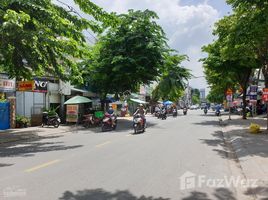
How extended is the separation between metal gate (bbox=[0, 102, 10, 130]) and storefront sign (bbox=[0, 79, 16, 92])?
100cm

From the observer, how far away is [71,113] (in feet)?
107

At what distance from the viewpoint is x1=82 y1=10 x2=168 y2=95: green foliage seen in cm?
3077

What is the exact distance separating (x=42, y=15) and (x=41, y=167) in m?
7.58

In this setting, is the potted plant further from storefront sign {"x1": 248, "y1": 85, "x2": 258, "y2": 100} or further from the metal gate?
storefront sign {"x1": 248, "y1": 85, "x2": 258, "y2": 100}

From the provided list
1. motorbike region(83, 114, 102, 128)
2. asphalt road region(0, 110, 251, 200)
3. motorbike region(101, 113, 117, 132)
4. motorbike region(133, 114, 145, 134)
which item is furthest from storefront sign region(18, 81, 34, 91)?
asphalt road region(0, 110, 251, 200)

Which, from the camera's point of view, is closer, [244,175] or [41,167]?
[244,175]

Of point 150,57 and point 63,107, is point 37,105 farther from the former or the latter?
point 150,57

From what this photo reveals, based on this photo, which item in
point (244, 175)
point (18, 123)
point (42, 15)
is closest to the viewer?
point (244, 175)

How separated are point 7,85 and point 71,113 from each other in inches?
280

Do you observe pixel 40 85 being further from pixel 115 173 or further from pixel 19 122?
pixel 115 173

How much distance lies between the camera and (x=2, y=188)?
26.4ft

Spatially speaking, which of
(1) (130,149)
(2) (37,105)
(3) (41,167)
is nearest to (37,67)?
(1) (130,149)

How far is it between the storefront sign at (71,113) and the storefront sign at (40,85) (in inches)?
96.4

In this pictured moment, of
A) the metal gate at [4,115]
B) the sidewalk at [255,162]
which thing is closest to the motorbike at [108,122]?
the metal gate at [4,115]
